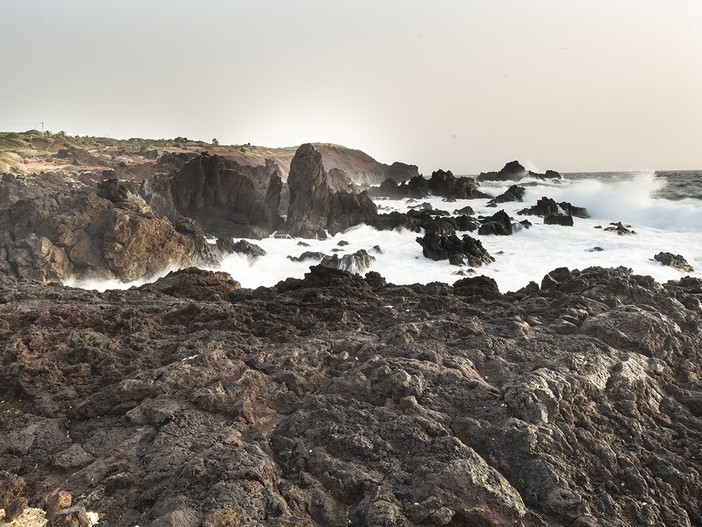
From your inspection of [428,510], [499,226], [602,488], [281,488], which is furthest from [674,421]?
[499,226]

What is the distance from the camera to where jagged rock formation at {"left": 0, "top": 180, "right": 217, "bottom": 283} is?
14367 mm

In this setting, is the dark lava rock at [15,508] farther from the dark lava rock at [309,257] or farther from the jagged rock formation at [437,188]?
the jagged rock formation at [437,188]

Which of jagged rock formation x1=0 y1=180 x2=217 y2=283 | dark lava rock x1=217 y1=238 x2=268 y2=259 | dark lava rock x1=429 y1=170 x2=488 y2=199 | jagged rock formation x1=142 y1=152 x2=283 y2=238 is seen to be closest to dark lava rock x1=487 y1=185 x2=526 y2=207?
dark lava rock x1=429 y1=170 x2=488 y2=199

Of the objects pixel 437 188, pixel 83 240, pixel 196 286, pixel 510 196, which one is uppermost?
pixel 437 188

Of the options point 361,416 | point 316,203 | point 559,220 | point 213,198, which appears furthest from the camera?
point 316,203

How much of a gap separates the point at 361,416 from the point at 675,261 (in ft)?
59.5

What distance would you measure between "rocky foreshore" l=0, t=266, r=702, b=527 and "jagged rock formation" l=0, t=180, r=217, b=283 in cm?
830

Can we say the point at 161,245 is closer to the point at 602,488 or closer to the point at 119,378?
the point at 119,378

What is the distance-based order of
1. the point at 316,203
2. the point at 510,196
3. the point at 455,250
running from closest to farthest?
the point at 455,250 → the point at 316,203 → the point at 510,196

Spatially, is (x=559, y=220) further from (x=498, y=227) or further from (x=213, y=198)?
(x=213, y=198)

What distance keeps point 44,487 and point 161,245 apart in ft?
44.8

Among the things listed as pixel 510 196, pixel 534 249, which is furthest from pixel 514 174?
pixel 534 249

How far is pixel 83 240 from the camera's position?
599 inches

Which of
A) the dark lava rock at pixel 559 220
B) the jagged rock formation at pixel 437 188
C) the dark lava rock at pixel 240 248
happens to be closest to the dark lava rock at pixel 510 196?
the jagged rock formation at pixel 437 188
